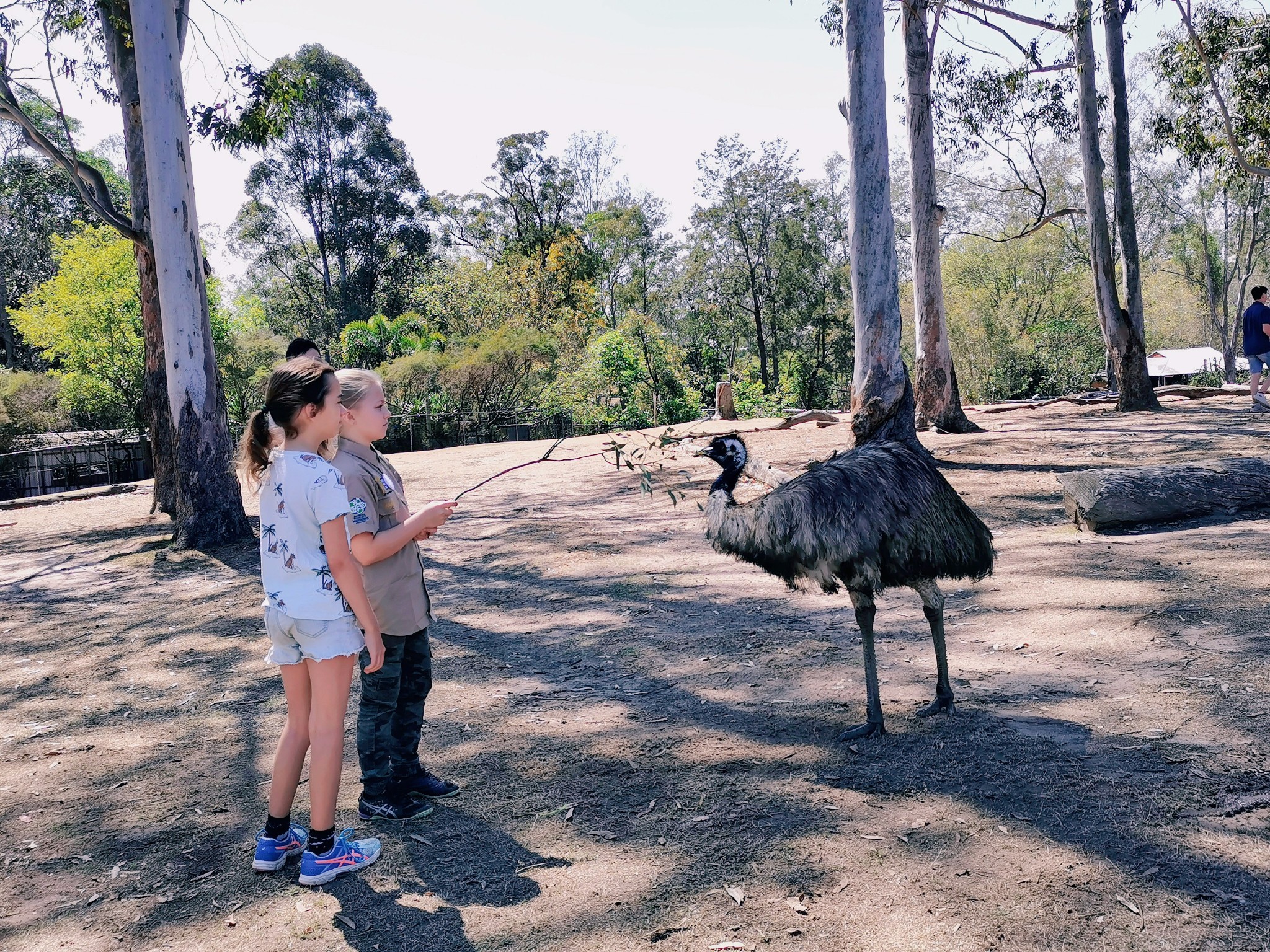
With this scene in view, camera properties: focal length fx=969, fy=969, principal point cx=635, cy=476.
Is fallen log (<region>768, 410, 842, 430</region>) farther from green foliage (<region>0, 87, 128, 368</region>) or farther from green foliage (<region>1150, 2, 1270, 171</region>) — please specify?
green foliage (<region>0, 87, 128, 368</region>)

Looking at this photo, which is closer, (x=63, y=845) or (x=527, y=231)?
(x=63, y=845)

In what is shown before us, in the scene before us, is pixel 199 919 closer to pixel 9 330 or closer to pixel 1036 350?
pixel 1036 350

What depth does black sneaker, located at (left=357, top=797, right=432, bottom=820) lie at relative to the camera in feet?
11.7

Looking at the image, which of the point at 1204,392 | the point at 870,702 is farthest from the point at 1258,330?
the point at 870,702

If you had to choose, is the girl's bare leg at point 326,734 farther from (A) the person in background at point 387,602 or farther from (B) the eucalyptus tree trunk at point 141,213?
(B) the eucalyptus tree trunk at point 141,213

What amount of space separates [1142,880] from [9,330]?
1571 inches

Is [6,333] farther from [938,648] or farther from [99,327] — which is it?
[938,648]

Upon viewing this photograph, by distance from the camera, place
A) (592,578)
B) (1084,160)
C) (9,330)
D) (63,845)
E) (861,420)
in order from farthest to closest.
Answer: (9,330)
(1084,160)
(861,420)
(592,578)
(63,845)

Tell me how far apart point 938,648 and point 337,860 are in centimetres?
252

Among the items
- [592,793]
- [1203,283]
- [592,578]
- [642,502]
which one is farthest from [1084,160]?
[1203,283]

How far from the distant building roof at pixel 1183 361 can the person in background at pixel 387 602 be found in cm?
4575

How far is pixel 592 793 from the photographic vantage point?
3.73 m

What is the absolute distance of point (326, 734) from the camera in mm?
3096

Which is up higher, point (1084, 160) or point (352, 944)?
point (1084, 160)
